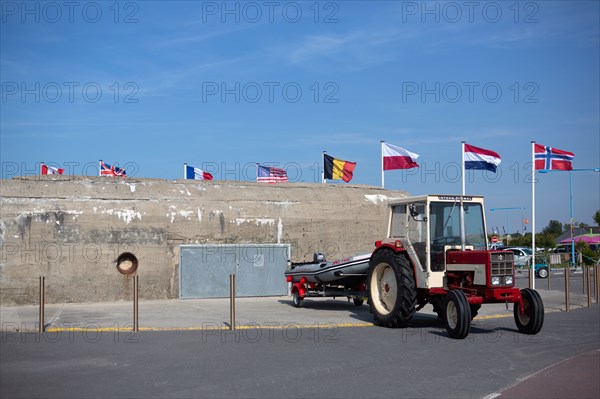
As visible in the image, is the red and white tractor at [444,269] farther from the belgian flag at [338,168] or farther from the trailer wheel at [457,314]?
the belgian flag at [338,168]

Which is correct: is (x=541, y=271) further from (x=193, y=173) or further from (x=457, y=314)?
(x=457, y=314)

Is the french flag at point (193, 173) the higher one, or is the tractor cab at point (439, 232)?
the french flag at point (193, 173)

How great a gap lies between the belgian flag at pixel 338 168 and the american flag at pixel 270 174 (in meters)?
1.77

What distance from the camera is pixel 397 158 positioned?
24062 millimetres

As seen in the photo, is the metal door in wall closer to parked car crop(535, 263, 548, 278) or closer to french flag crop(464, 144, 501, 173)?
french flag crop(464, 144, 501, 173)

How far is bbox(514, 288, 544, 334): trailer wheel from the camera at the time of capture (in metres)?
13.5

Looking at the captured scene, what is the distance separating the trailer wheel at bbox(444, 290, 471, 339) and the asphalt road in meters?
0.25

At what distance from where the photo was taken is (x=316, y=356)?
1074 cm

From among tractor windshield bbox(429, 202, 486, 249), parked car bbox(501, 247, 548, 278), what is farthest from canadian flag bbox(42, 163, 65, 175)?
parked car bbox(501, 247, 548, 278)

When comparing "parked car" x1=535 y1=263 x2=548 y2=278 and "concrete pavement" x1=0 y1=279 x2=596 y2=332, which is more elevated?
"concrete pavement" x1=0 y1=279 x2=596 y2=332

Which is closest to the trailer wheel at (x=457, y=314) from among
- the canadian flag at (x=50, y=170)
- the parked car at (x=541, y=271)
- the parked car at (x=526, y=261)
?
the canadian flag at (x=50, y=170)

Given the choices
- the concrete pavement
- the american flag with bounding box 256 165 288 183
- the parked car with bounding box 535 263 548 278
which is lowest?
the parked car with bounding box 535 263 548 278

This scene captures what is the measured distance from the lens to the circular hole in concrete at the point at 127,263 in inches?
802

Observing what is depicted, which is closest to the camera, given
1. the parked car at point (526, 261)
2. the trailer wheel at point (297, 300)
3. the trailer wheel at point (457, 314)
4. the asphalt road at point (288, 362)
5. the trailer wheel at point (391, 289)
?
the asphalt road at point (288, 362)
